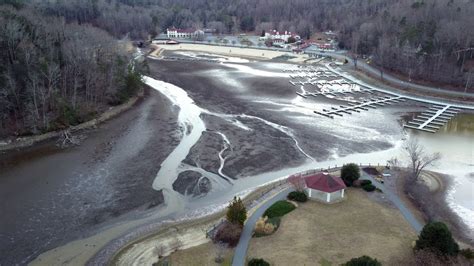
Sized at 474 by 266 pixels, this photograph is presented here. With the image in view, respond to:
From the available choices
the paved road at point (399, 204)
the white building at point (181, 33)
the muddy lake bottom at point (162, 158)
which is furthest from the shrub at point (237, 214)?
the white building at point (181, 33)

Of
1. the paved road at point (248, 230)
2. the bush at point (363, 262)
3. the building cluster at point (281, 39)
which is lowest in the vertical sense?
the paved road at point (248, 230)

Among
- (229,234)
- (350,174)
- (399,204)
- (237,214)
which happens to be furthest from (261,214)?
(399,204)

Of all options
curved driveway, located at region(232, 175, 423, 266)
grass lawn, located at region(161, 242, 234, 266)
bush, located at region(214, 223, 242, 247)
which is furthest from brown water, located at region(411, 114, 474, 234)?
grass lawn, located at region(161, 242, 234, 266)

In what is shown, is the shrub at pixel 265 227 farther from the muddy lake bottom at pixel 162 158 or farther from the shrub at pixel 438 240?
the shrub at pixel 438 240

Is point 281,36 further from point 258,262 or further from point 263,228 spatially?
point 258,262

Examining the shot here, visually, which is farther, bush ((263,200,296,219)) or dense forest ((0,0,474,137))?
dense forest ((0,0,474,137))

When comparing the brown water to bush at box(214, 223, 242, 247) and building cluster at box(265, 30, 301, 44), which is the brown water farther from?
building cluster at box(265, 30, 301, 44)

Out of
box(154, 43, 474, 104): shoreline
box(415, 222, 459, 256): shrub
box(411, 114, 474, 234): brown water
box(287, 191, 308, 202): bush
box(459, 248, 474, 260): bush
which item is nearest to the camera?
box(415, 222, 459, 256): shrub
